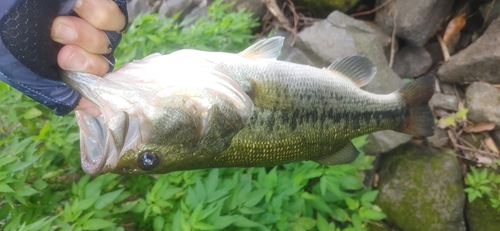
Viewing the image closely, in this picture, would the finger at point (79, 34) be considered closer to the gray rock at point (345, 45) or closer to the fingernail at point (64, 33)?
the fingernail at point (64, 33)

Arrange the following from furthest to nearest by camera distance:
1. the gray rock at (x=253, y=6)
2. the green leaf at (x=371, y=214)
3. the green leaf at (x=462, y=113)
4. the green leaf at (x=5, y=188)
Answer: the gray rock at (x=253, y=6) < the green leaf at (x=462, y=113) < the green leaf at (x=371, y=214) < the green leaf at (x=5, y=188)

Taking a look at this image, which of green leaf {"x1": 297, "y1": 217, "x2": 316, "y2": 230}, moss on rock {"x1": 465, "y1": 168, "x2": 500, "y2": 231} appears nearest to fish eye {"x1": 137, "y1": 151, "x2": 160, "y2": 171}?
green leaf {"x1": 297, "y1": 217, "x2": 316, "y2": 230}

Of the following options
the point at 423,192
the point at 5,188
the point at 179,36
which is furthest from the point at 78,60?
the point at 423,192

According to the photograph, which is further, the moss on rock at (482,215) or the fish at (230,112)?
the moss on rock at (482,215)

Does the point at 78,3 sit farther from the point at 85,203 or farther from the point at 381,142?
the point at 381,142

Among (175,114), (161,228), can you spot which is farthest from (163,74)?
(161,228)

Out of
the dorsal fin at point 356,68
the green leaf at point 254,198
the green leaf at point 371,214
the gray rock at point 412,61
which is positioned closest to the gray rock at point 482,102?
the gray rock at point 412,61
